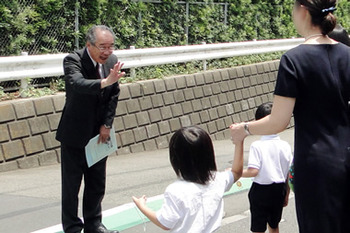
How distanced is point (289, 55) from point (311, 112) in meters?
→ 0.33

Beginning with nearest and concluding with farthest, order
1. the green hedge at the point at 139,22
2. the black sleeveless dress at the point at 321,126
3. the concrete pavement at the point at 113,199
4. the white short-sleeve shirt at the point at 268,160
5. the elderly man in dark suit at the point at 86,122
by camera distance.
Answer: the black sleeveless dress at the point at 321,126, the white short-sleeve shirt at the point at 268,160, the elderly man in dark suit at the point at 86,122, the concrete pavement at the point at 113,199, the green hedge at the point at 139,22

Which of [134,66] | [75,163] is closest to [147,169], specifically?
[134,66]

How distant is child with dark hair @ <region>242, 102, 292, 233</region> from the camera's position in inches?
196

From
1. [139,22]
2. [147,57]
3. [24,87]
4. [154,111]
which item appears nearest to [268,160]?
[24,87]

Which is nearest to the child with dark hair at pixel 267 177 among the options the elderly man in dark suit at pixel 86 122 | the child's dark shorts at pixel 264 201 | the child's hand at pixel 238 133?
the child's dark shorts at pixel 264 201

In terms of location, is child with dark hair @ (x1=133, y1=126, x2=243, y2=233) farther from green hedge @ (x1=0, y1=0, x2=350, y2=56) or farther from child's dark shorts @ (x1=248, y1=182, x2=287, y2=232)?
green hedge @ (x1=0, y1=0, x2=350, y2=56)

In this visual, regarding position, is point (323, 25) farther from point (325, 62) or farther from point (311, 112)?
point (311, 112)

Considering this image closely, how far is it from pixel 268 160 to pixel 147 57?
7.37 metres

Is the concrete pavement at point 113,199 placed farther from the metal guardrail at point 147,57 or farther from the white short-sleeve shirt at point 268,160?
the metal guardrail at point 147,57

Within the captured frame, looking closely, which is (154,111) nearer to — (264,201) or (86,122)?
(86,122)

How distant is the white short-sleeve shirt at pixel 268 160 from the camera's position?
4.96 m

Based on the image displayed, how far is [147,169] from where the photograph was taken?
29.9 feet

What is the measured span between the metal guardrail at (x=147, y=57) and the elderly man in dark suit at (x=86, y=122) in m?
3.75

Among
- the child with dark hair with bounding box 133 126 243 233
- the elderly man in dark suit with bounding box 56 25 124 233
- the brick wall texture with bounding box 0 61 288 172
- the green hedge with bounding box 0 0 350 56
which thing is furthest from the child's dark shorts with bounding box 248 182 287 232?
the green hedge with bounding box 0 0 350 56
